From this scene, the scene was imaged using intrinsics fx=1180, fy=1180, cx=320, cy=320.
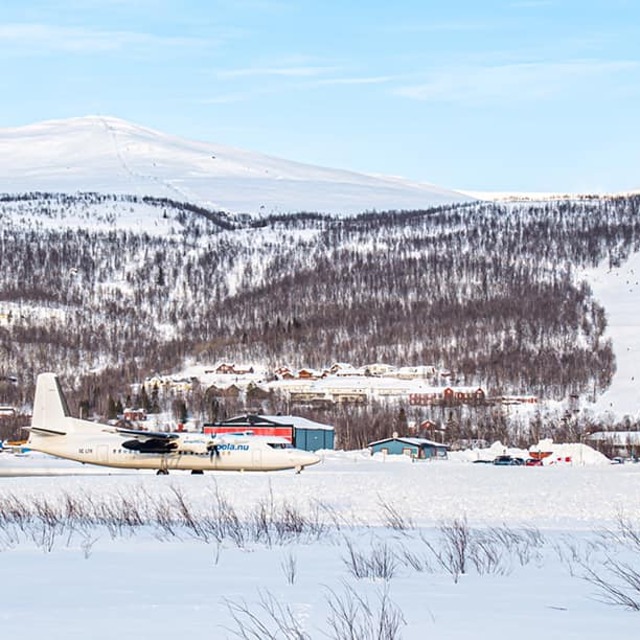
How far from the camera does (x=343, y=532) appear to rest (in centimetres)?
3103

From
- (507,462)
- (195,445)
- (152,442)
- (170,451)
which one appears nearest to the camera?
(152,442)

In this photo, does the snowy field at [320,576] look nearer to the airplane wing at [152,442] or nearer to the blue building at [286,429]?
the airplane wing at [152,442]

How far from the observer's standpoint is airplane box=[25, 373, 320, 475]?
235 ft

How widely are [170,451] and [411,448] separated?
172 feet

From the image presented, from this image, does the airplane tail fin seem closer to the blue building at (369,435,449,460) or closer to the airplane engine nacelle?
the airplane engine nacelle

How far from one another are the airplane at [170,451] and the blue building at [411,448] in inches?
1887

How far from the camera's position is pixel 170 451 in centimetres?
7200

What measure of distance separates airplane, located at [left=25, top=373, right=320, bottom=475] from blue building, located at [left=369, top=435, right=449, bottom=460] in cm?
4793

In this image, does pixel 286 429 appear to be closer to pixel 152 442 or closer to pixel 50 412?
pixel 50 412

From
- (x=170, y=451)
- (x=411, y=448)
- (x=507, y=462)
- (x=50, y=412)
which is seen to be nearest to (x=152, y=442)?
(x=170, y=451)

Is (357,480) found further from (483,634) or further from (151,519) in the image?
(483,634)

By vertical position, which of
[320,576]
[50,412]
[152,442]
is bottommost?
[152,442]

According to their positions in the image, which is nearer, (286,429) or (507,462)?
(507,462)

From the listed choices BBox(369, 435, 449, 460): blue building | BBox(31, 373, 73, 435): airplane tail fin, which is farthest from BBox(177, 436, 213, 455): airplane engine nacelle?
BBox(369, 435, 449, 460): blue building
